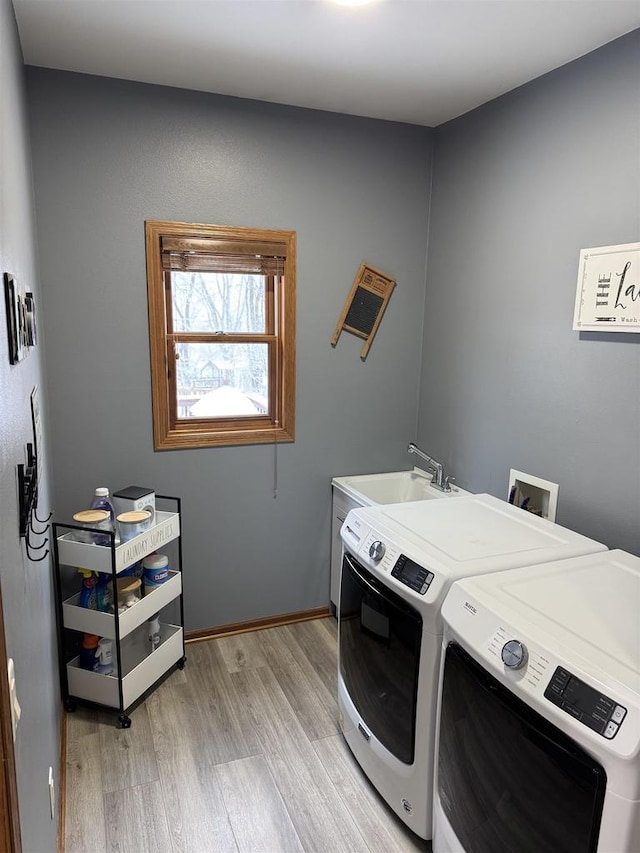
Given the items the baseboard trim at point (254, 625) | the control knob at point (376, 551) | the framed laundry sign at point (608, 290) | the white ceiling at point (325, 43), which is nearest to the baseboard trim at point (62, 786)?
the baseboard trim at point (254, 625)

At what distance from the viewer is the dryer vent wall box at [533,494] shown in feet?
7.26

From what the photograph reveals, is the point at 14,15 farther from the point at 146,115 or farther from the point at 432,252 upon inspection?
the point at 432,252

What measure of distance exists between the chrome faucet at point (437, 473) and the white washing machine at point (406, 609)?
0.62 meters

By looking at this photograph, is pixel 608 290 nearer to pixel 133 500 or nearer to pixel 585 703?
pixel 585 703

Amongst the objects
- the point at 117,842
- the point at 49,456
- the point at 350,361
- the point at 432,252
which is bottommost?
the point at 117,842

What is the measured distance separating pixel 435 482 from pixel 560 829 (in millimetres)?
1847

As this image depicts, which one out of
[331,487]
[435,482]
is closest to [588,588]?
[435,482]

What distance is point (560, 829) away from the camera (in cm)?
A: 118

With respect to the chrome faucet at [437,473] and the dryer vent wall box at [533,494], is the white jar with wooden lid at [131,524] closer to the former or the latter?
the chrome faucet at [437,473]

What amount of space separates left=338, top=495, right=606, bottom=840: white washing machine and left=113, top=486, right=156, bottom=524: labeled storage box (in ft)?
3.13

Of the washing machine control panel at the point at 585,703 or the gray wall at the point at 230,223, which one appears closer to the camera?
the washing machine control panel at the point at 585,703

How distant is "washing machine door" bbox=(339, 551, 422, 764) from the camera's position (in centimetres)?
171

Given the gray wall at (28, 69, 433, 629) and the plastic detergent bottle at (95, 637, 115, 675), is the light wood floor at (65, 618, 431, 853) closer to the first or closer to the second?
the plastic detergent bottle at (95, 637, 115, 675)

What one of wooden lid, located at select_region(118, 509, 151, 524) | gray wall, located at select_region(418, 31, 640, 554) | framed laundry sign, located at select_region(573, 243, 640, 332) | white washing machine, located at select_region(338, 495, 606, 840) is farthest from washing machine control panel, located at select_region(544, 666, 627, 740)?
wooden lid, located at select_region(118, 509, 151, 524)
